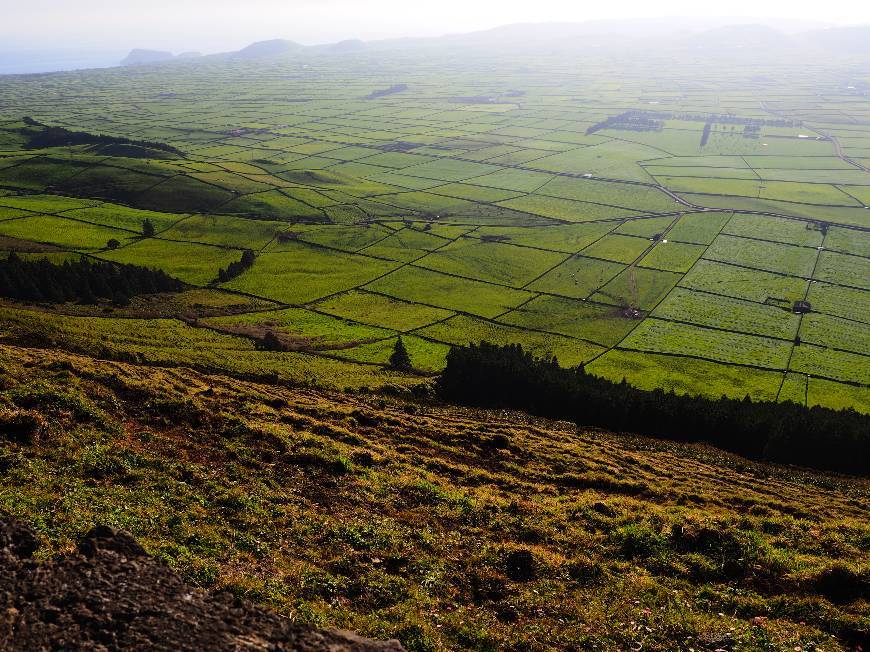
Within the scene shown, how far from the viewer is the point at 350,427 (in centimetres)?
5034

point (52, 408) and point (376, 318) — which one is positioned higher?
point (52, 408)

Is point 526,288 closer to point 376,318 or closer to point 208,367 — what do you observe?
point 376,318

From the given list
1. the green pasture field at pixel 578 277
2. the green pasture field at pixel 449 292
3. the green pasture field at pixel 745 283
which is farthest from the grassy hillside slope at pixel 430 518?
the green pasture field at pixel 745 283

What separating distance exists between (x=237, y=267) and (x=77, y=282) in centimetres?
3543

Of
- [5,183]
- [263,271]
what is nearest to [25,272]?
[263,271]

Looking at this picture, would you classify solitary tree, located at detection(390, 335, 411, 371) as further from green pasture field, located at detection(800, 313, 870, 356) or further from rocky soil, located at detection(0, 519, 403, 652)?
green pasture field, located at detection(800, 313, 870, 356)

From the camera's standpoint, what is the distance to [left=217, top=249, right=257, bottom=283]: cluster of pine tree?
417 ft

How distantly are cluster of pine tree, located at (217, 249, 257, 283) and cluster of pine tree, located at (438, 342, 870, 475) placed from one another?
67730 millimetres

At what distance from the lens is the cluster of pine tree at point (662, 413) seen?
193 ft

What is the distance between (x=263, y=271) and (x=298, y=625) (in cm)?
11580

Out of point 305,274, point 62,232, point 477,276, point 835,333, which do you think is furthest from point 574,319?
point 62,232

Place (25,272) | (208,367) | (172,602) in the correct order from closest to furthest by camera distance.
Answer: (172,602), (208,367), (25,272)

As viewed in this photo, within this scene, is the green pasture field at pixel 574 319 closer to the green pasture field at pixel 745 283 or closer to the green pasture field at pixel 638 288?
the green pasture field at pixel 638 288

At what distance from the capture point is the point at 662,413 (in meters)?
63.8
